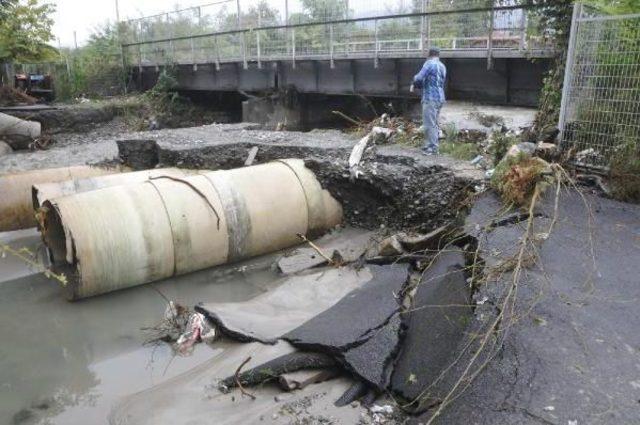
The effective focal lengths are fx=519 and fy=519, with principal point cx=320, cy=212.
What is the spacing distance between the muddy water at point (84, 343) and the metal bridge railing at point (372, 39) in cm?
662

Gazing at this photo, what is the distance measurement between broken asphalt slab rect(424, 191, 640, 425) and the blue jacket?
10.7 ft

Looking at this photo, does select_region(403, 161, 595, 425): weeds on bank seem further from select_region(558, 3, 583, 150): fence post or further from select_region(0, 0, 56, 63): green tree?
select_region(0, 0, 56, 63): green tree

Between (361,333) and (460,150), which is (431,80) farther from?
(361,333)

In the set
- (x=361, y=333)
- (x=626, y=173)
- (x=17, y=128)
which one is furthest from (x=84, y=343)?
(x=17, y=128)

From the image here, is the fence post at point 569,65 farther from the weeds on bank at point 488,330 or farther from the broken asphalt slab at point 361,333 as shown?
the broken asphalt slab at point 361,333

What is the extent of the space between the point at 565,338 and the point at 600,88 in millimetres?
4241

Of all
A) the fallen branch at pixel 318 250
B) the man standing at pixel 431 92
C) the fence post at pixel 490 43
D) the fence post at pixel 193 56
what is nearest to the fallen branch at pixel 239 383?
the fallen branch at pixel 318 250

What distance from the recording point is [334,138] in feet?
29.9

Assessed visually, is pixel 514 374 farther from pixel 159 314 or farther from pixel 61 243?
pixel 61 243

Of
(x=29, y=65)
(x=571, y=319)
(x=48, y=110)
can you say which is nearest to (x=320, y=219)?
(x=571, y=319)

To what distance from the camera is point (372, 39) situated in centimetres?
1321

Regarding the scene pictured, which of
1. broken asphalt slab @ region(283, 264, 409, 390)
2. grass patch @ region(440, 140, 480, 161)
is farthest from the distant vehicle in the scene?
broken asphalt slab @ region(283, 264, 409, 390)

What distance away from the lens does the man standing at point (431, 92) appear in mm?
7617

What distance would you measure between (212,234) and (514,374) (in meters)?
4.34
